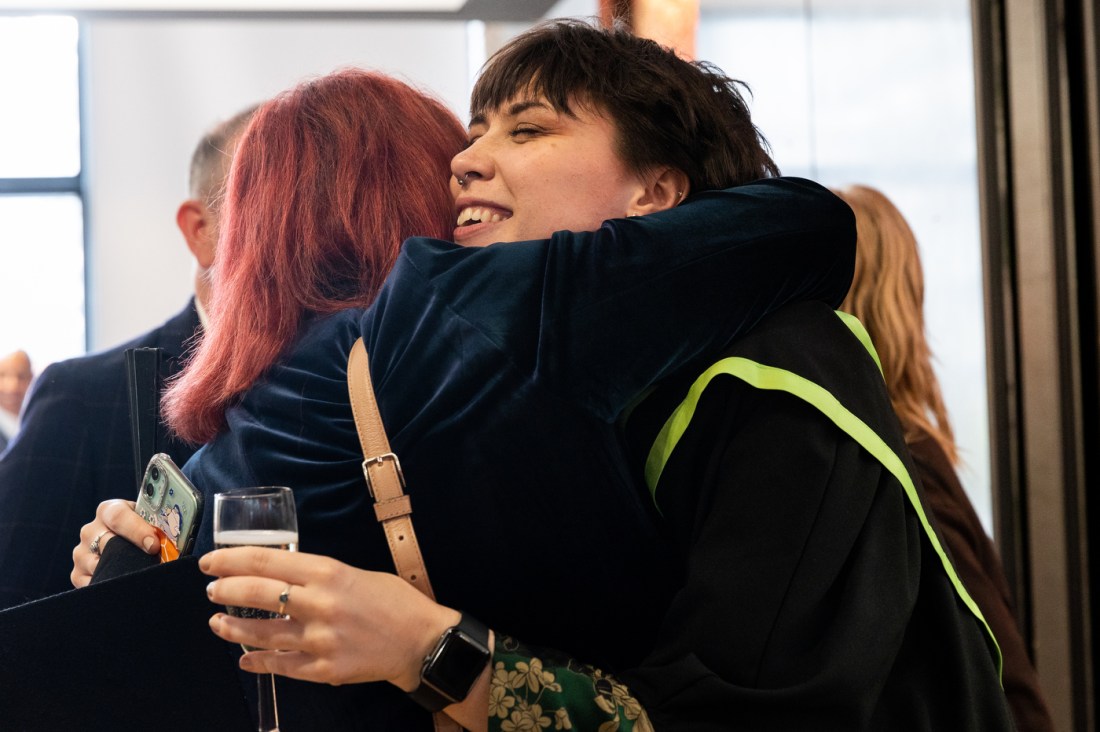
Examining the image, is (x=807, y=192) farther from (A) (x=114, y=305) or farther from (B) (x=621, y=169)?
(A) (x=114, y=305)

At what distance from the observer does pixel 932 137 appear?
3756 millimetres

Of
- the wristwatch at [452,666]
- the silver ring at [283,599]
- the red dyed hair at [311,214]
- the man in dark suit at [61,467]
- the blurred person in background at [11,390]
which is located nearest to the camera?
the silver ring at [283,599]

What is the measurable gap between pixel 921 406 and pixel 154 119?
4686mm

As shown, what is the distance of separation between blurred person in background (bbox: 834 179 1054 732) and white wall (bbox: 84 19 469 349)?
12.4 feet

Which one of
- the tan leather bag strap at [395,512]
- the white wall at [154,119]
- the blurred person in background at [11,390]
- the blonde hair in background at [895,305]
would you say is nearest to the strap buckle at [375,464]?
the tan leather bag strap at [395,512]

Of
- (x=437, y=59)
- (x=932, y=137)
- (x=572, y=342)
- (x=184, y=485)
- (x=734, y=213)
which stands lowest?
(x=184, y=485)

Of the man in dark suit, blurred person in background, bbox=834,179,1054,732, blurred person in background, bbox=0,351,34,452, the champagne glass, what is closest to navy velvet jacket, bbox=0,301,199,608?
the man in dark suit

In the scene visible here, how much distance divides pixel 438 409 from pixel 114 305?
17.5 feet

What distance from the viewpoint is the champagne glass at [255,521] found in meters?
1.20

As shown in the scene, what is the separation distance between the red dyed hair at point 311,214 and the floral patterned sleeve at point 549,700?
50 cm

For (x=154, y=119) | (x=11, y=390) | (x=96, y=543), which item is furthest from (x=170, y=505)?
(x=154, y=119)

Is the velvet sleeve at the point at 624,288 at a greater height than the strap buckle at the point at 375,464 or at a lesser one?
greater

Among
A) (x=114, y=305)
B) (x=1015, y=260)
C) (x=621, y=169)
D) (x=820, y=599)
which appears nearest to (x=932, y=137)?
(x=1015, y=260)

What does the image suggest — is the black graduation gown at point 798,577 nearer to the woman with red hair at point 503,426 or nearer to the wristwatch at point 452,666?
the woman with red hair at point 503,426
